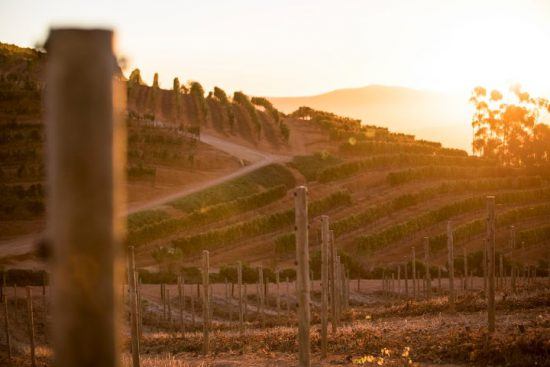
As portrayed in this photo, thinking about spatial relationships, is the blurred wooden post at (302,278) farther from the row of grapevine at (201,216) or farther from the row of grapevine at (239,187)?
the row of grapevine at (239,187)

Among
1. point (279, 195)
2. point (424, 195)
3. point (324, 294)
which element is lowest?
point (324, 294)

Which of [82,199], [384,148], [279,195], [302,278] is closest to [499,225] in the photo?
[279,195]

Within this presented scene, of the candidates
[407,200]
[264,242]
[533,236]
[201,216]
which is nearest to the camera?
[264,242]

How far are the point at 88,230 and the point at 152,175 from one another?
185 feet

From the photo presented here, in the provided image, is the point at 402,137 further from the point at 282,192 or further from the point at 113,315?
the point at 113,315

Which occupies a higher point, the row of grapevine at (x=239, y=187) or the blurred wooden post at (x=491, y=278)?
the row of grapevine at (x=239, y=187)

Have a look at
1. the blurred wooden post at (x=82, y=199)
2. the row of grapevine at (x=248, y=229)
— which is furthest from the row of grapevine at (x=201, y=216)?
the blurred wooden post at (x=82, y=199)

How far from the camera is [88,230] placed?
81.0 inches

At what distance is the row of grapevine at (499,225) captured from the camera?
4438 cm

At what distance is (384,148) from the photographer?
2795 inches

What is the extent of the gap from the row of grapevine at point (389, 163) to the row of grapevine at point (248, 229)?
6942 mm

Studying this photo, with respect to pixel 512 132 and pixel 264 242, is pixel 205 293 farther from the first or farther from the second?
pixel 512 132

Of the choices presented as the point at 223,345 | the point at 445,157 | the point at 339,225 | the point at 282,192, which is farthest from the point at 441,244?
the point at 223,345

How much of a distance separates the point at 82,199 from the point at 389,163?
63.0m
